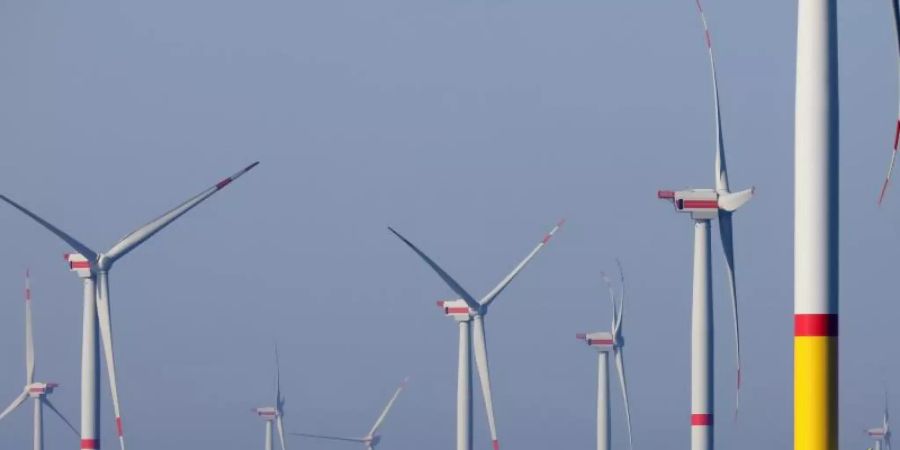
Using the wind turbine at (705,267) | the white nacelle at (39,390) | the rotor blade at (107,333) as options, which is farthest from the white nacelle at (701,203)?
the white nacelle at (39,390)

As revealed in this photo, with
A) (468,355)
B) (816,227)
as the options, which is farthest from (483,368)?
(816,227)

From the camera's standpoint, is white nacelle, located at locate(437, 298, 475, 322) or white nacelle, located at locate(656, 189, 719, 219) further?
white nacelle, located at locate(437, 298, 475, 322)

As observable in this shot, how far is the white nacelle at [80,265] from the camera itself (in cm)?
9100

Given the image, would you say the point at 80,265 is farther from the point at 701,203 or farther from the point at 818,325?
the point at 818,325

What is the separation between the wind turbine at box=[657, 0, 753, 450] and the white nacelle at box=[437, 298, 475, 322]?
124 ft

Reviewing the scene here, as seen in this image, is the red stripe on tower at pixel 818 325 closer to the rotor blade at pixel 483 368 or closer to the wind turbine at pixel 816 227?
the wind turbine at pixel 816 227

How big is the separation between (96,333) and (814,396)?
212 feet

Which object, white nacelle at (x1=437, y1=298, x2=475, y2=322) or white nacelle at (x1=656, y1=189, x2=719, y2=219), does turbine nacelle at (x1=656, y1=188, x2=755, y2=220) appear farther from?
white nacelle at (x1=437, y1=298, x2=475, y2=322)

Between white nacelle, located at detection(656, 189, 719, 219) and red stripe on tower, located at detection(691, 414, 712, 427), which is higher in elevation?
white nacelle, located at detection(656, 189, 719, 219)

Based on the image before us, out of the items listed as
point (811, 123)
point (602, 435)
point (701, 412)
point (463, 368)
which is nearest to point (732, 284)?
point (701, 412)

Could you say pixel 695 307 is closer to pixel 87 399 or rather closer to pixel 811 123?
pixel 87 399

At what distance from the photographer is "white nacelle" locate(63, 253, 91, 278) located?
91.0 m

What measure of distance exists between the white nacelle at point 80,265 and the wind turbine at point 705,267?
2874cm

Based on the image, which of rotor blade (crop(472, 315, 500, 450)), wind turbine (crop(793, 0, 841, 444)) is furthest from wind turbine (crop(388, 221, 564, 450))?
wind turbine (crop(793, 0, 841, 444))
